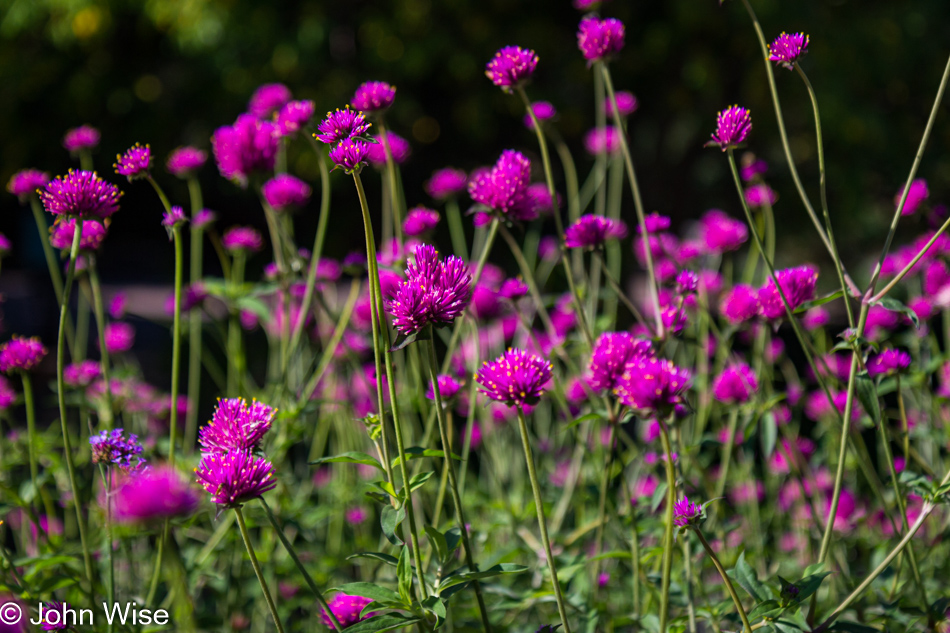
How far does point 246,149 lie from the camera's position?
180 cm

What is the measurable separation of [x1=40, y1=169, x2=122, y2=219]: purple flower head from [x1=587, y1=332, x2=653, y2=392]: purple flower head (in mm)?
906

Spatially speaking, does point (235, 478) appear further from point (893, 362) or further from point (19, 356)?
point (893, 362)

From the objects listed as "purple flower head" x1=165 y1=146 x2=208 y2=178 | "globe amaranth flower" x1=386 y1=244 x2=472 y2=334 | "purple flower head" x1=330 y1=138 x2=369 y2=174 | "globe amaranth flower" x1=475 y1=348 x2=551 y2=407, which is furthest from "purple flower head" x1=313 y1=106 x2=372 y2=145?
"purple flower head" x1=165 y1=146 x2=208 y2=178

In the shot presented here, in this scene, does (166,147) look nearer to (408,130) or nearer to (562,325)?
(408,130)

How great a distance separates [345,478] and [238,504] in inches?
57.9

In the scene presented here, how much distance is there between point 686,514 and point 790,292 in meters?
0.61

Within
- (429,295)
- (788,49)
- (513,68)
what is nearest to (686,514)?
(429,295)

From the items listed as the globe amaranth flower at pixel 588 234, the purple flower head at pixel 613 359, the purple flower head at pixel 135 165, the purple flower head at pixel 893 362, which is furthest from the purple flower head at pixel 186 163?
the purple flower head at pixel 893 362

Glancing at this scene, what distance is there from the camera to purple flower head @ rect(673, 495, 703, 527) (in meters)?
1.10

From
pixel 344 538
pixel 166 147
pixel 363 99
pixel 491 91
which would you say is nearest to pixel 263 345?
pixel 166 147

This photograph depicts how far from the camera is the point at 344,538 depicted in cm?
275

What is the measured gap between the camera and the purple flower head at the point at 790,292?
1.49 m

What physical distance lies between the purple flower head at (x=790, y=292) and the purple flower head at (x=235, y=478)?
1.03m

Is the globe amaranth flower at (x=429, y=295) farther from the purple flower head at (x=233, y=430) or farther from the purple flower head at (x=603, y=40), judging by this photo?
the purple flower head at (x=603, y=40)
